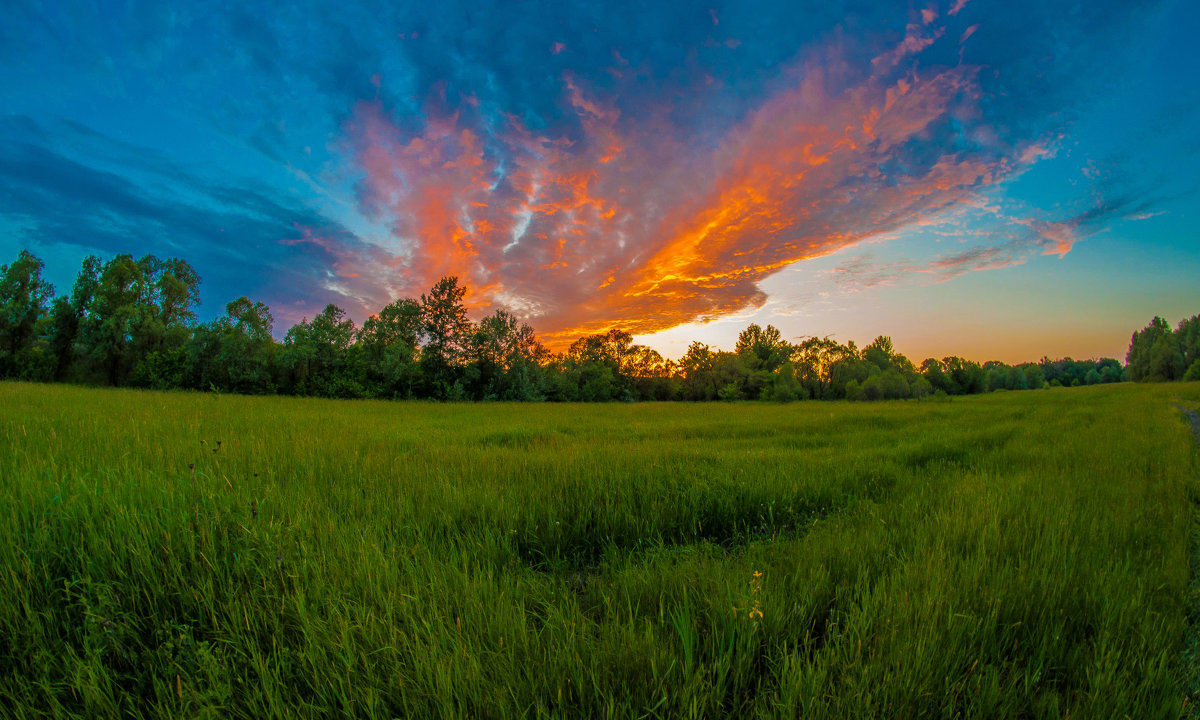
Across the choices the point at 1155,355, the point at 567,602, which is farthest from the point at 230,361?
the point at 1155,355

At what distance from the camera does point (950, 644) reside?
1.60 metres

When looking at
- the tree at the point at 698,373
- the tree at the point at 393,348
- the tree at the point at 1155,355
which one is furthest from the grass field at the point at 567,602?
the tree at the point at 1155,355

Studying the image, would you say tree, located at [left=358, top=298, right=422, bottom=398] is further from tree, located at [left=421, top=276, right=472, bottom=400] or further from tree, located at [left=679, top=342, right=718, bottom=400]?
tree, located at [left=679, top=342, right=718, bottom=400]

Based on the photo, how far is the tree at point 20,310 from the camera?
29969 millimetres

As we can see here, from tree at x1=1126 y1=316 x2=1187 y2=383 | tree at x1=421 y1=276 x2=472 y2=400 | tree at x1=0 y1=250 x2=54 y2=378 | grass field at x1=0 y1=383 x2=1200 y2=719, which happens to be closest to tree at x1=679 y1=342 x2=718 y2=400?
tree at x1=421 y1=276 x2=472 y2=400

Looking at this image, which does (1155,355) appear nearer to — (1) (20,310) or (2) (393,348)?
(2) (393,348)

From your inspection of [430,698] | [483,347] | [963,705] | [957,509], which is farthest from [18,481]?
Answer: [483,347]

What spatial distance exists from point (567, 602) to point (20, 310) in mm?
52296

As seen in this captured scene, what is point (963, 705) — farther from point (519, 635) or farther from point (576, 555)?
point (576, 555)

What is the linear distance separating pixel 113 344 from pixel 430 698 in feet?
141

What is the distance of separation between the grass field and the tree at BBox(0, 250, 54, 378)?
47.1 m

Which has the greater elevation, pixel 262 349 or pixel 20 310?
pixel 20 310

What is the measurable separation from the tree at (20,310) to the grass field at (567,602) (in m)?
47.1

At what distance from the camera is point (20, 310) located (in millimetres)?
30312
